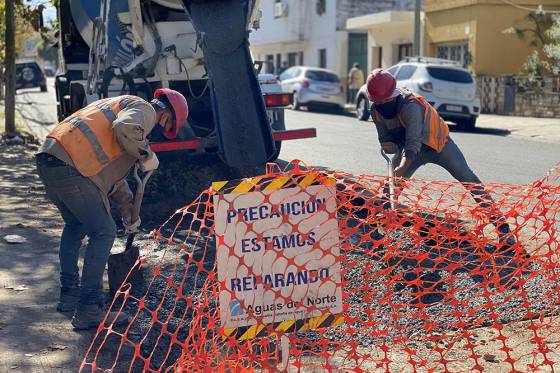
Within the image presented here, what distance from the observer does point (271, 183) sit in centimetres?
402

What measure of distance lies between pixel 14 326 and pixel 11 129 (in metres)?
11.7

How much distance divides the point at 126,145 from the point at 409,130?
2.53 metres

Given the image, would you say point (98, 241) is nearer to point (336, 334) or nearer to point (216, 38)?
point (336, 334)

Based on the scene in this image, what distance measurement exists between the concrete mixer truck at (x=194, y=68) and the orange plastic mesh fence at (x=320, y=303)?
9.40ft

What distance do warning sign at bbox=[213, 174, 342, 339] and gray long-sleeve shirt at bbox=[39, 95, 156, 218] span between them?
1.15 meters

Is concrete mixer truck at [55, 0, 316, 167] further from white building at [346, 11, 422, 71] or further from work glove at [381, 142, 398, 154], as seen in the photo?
white building at [346, 11, 422, 71]

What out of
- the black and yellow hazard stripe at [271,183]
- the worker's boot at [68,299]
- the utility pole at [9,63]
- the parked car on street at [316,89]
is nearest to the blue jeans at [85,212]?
the worker's boot at [68,299]

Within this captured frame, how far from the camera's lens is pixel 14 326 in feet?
17.2

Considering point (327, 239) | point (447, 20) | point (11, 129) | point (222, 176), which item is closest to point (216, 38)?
point (222, 176)

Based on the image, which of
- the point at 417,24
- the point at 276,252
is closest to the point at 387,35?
the point at 417,24

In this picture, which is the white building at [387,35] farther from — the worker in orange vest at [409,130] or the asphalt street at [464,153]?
the worker in orange vest at [409,130]

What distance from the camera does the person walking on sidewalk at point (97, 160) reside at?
5.08 m

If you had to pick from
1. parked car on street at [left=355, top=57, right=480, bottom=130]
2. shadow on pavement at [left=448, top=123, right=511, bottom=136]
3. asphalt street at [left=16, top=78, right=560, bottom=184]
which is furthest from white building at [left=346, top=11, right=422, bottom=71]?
shadow on pavement at [left=448, top=123, right=511, bottom=136]

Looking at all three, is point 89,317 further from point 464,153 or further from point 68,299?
point 464,153
